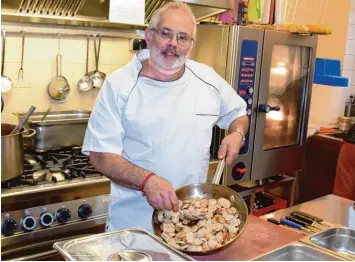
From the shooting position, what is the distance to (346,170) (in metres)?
3.11

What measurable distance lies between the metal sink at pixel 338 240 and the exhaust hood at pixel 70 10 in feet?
4.49

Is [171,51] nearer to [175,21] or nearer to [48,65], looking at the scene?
[175,21]

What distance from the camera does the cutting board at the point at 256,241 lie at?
4.42 ft

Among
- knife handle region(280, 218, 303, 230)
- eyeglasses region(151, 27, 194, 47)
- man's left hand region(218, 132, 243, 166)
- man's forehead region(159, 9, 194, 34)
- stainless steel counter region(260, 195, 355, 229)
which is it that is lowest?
stainless steel counter region(260, 195, 355, 229)

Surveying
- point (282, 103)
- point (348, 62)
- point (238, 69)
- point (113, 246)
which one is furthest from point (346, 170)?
point (113, 246)

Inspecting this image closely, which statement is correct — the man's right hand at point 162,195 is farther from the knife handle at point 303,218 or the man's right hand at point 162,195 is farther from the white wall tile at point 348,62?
the white wall tile at point 348,62

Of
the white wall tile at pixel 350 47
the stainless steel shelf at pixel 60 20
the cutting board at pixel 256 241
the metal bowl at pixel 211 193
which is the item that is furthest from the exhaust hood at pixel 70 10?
the white wall tile at pixel 350 47

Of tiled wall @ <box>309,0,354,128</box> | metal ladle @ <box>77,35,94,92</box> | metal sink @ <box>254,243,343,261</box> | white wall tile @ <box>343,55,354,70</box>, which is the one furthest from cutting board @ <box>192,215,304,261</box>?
white wall tile @ <box>343,55,354,70</box>

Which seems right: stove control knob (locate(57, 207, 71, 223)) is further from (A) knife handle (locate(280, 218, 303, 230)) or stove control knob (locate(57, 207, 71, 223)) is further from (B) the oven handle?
(A) knife handle (locate(280, 218, 303, 230))

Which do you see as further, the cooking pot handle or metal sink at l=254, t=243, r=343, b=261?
the cooking pot handle

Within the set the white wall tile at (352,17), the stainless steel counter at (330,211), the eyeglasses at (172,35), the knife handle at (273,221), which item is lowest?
the stainless steel counter at (330,211)

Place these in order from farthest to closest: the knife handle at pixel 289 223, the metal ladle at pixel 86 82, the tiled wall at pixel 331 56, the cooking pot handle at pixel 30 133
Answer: the tiled wall at pixel 331 56
the metal ladle at pixel 86 82
the cooking pot handle at pixel 30 133
the knife handle at pixel 289 223

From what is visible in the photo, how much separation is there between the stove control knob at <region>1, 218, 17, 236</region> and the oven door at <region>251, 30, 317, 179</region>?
1.41 meters

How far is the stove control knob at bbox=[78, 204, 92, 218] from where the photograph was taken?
2.06 m
